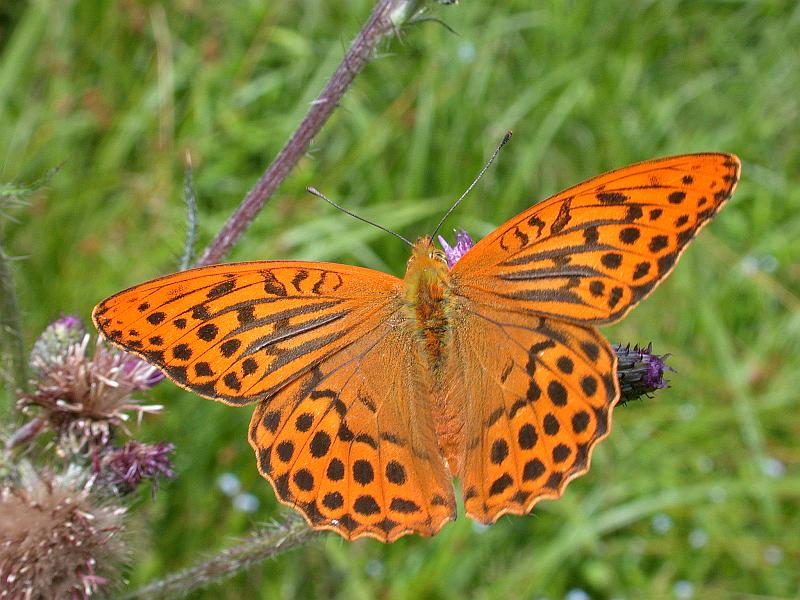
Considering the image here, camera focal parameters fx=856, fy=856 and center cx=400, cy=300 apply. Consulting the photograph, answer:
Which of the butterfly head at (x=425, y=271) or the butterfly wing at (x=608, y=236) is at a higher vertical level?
the butterfly wing at (x=608, y=236)

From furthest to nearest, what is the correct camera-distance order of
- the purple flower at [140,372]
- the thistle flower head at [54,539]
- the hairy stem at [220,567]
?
the purple flower at [140,372] < the hairy stem at [220,567] < the thistle flower head at [54,539]

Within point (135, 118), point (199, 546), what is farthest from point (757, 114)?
point (199, 546)

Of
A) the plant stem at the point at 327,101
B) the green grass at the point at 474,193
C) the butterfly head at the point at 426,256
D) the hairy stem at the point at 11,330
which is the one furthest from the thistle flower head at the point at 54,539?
the green grass at the point at 474,193

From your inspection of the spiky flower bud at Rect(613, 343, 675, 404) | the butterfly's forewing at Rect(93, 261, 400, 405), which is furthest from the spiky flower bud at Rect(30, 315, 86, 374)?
the spiky flower bud at Rect(613, 343, 675, 404)

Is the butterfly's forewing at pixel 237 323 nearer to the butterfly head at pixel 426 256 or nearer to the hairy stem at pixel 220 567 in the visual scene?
the butterfly head at pixel 426 256

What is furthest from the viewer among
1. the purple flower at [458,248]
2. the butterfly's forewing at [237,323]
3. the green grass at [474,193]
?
the green grass at [474,193]

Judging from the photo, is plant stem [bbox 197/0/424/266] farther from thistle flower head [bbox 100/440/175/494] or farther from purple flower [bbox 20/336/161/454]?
thistle flower head [bbox 100/440/175/494]

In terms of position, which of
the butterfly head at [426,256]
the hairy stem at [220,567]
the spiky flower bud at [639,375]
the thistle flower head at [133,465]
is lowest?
the hairy stem at [220,567]

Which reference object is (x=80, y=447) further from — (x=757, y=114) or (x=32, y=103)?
(x=757, y=114)
